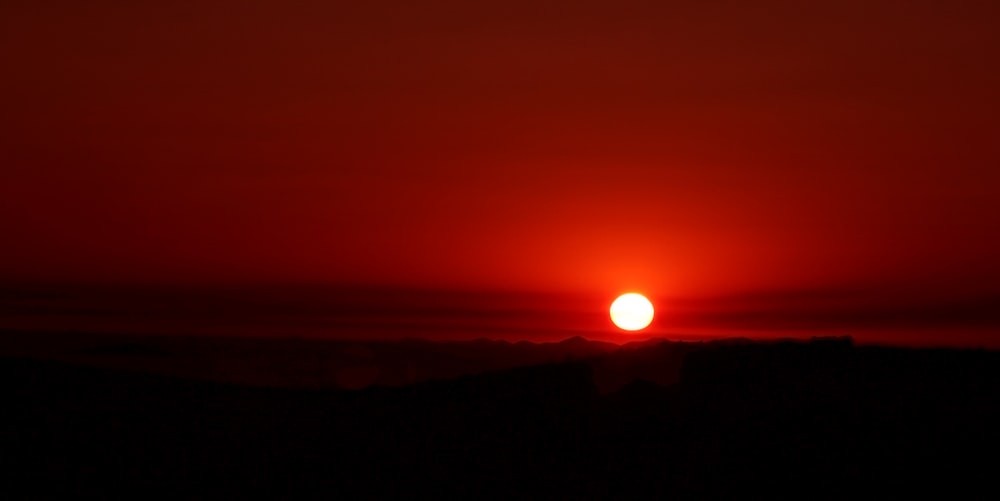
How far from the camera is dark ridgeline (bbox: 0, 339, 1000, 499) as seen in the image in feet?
51.2

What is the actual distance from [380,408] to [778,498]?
6771 mm

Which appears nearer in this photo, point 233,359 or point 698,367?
point 698,367

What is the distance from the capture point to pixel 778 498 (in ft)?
49.4

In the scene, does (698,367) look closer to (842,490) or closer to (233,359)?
(842,490)

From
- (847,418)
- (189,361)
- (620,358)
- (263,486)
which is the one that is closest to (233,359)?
(189,361)

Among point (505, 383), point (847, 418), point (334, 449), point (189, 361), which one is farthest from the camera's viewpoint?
point (189, 361)

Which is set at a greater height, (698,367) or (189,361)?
(189,361)

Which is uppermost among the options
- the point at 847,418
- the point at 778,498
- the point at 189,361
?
the point at 189,361

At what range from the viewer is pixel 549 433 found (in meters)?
17.6

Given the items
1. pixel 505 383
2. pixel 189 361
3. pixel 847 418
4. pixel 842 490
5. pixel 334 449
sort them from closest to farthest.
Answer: pixel 842 490 → pixel 847 418 → pixel 334 449 → pixel 505 383 → pixel 189 361

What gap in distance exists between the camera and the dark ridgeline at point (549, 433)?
51.2 ft

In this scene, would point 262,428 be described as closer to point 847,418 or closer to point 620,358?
point 620,358

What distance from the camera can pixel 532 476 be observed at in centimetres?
1648

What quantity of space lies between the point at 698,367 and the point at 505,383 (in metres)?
3.06
